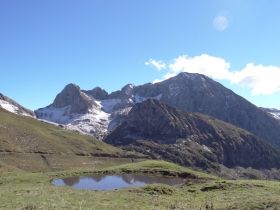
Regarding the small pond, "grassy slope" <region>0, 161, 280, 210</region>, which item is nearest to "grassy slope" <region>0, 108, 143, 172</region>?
the small pond

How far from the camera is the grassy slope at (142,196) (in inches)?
904

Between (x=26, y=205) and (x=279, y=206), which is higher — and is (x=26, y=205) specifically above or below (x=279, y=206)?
below

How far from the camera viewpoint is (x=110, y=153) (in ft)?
616

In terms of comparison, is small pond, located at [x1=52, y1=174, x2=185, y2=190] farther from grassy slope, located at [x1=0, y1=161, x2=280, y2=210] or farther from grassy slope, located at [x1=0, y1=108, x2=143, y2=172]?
grassy slope, located at [x1=0, y1=108, x2=143, y2=172]

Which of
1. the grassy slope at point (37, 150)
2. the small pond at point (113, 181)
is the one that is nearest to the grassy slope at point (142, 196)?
the small pond at point (113, 181)

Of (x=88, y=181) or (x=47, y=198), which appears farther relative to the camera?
(x=88, y=181)

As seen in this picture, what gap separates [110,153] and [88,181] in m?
144

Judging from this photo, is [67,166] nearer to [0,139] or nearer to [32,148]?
[32,148]

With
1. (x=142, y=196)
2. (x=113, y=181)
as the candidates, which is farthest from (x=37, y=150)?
(x=142, y=196)

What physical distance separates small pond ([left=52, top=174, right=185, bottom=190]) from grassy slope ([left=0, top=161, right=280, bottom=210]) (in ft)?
12.7

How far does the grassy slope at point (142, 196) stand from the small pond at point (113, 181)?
12.7 feet

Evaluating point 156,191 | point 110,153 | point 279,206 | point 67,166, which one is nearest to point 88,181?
point 156,191

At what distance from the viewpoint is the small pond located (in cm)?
4278

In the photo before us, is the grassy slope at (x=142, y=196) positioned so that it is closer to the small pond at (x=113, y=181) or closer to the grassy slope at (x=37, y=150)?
the small pond at (x=113, y=181)
